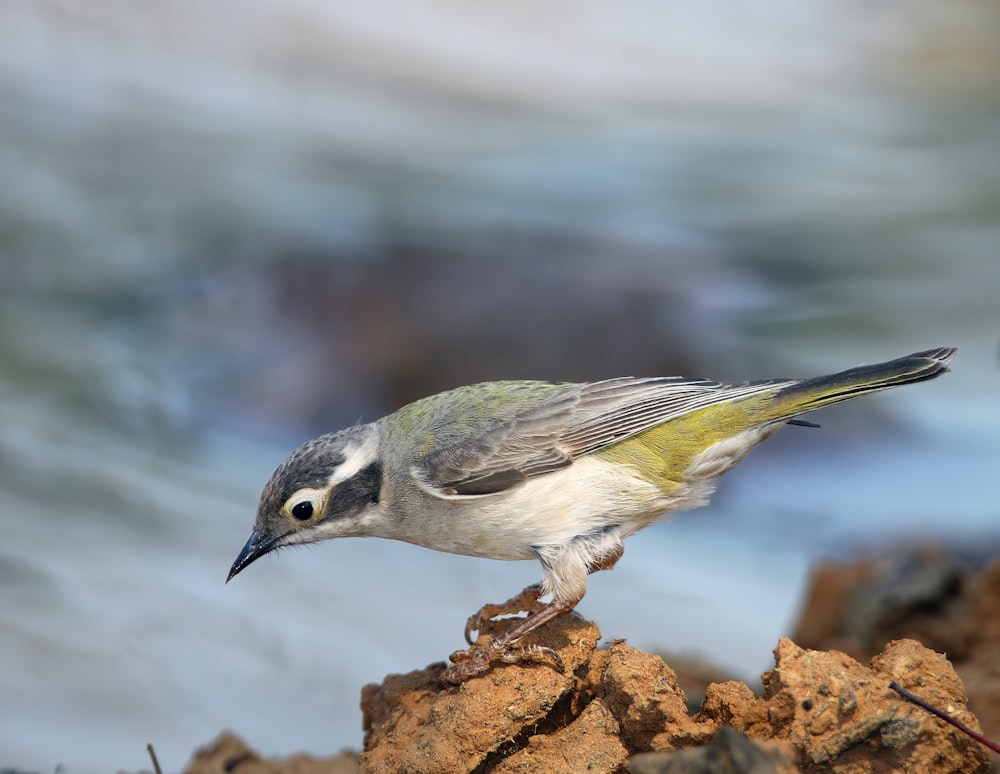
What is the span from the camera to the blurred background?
331 inches

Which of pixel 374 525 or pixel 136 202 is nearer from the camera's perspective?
pixel 374 525

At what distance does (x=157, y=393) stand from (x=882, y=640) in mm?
6694

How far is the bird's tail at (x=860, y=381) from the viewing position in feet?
13.6

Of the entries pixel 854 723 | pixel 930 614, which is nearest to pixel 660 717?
pixel 854 723

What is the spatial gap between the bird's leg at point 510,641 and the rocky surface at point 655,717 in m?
0.05

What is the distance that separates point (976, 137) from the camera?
1059 centimetres

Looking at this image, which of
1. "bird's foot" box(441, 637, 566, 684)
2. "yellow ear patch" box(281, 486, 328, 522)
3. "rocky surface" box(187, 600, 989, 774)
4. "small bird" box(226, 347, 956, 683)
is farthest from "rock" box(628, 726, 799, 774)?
"yellow ear patch" box(281, 486, 328, 522)

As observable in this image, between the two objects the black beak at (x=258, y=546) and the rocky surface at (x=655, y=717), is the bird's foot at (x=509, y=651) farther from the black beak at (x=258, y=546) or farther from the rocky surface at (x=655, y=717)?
the black beak at (x=258, y=546)

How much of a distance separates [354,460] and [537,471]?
2.33 feet

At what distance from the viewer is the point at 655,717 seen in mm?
3457

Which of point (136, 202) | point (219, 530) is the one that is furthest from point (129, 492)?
point (136, 202)

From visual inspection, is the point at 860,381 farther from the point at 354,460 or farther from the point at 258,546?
the point at 258,546

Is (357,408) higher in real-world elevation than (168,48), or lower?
lower

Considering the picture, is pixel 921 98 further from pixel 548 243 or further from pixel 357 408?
pixel 357 408
